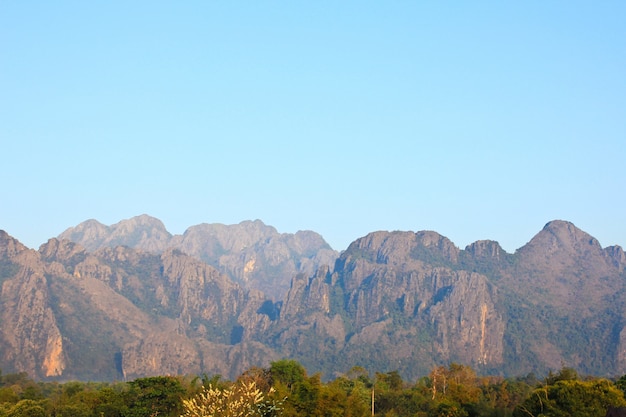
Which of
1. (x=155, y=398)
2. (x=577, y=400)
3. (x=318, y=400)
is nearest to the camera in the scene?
(x=577, y=400)

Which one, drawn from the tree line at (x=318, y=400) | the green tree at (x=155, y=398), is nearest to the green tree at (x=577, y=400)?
the tree line at (x=318, y=400)

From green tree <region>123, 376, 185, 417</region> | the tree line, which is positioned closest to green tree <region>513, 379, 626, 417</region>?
the tree line

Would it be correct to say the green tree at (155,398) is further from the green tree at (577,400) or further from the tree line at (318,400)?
the green tree at (577,400)

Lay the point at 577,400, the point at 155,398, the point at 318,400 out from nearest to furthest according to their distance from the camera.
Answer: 1. the point at 577,400
2. the point at 318,400
3. the point at 155,398

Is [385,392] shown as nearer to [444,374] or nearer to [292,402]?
[444,374]

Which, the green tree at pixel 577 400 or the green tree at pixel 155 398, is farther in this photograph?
the green tree at pixel 155 398

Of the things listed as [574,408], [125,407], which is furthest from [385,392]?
[574,408]

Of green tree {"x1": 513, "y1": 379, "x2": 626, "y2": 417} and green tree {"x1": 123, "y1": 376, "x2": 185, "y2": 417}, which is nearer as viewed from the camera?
green tree {"x1": 513, "y1": 379, "x2": 626, "y2": 417}

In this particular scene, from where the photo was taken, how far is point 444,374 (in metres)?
134

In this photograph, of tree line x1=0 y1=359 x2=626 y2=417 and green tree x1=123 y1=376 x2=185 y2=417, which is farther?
green tree x1=123 y1=376 x2=185 y2=417

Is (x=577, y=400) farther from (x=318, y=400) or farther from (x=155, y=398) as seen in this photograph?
(x=155, y=398)

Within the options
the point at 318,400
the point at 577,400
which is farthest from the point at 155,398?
the point at 577,400

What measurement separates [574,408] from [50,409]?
5667 cm

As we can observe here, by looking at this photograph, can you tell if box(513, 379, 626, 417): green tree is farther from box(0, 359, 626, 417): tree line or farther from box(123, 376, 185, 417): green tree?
box(123, 376, 185, 417): green tree
